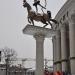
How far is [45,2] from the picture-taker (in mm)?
24688

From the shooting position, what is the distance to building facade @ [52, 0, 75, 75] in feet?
133

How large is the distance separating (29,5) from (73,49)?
53.5 ft

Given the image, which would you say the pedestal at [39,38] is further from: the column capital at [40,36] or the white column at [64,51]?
the white column at [64,51]

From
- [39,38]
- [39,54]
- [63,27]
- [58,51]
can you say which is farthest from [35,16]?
[58,51]

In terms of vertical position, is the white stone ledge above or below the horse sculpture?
below

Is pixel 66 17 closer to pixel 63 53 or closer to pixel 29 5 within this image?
pixel 63 53

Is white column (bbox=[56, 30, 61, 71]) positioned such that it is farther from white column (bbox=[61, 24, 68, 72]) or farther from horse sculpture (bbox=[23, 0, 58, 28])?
horse sculpture (bbox=[23, 0, 58, 28])

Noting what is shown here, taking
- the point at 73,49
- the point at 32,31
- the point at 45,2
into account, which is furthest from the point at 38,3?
the point at 73,49

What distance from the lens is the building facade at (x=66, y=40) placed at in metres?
40.5

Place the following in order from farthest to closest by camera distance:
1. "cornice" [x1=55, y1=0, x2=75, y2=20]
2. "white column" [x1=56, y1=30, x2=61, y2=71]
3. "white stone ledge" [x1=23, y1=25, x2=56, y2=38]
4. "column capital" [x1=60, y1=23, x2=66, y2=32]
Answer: "white column" [x1=56, y1=30, x2=61, y2=71] → "column capital" [x1=60, y1=23, x2=66, y2=32] → "cornice" [x1=55, y1=0, x2=75, y2=20] → "white stone ledge" [x1=23, y1=25, x2=56, y2=38]

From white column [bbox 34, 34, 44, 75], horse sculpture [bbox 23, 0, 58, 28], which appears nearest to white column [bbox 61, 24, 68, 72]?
horse sculpture [bbox 23, 0, 58, 28]

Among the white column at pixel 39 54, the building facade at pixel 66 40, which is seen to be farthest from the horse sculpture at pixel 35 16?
the building facade at pixel 66 40

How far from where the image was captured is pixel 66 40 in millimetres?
45375

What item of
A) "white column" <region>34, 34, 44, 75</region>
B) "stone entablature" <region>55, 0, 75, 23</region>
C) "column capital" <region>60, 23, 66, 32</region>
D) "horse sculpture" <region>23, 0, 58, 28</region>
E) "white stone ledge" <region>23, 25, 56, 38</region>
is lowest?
"white column" <region>34, 34, 44, 75</region>
